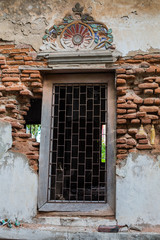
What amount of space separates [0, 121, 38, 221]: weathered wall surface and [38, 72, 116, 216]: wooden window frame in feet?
0.50

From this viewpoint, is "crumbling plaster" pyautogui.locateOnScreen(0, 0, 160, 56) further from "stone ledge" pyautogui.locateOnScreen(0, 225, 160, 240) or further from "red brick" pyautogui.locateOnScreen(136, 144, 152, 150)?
"stone ledge" pyautogui.locateOnScreen(0, 225, 160, 240)

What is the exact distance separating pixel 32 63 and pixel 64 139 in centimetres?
141

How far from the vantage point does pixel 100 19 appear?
4.78m

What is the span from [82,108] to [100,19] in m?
1.56

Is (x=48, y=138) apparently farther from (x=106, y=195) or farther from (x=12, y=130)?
(x=106, y=195)

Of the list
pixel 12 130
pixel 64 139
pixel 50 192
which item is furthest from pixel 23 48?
pixel 50 192

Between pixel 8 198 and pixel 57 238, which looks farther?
pixel 8 198

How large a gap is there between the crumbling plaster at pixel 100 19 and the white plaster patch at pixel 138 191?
1864 mm

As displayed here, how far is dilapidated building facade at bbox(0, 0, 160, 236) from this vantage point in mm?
4312

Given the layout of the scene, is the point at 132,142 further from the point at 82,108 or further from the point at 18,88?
the point at 18,88

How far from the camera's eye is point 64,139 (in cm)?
464

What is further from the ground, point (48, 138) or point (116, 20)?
point (116, 20)

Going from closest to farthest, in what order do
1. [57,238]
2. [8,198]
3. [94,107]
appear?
[57,238] < [8,198] < [94,107]

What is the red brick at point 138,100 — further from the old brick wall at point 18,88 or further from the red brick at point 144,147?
the old brick wall at point 18,88
